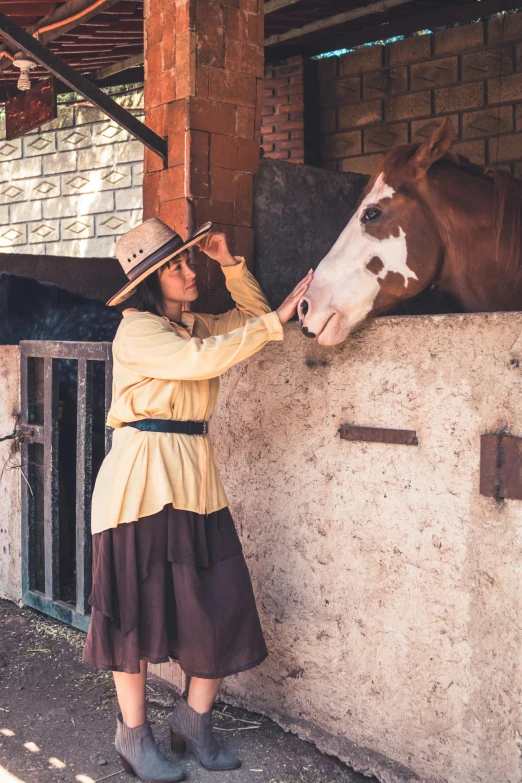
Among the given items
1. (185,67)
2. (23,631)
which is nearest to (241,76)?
(185,67)

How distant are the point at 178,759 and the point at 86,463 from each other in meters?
1.72

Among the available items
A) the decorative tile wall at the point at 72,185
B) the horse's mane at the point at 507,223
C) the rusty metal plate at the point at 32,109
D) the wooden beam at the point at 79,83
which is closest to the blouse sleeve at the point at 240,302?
the wooden beam at the point at 79,83

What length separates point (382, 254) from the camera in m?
3.08

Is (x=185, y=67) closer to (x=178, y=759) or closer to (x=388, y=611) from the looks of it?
(x=388, y=611)

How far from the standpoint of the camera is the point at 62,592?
191 inches

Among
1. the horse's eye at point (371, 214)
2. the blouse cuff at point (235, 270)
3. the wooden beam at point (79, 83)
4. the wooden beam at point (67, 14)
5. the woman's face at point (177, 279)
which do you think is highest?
the wooden beam at point (67, 14)

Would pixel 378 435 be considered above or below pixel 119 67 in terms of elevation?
below

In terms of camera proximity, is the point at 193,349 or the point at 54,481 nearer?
the point at 193,349

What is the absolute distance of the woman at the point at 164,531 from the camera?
2.77 meters

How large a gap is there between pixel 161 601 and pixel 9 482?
2.39 meters

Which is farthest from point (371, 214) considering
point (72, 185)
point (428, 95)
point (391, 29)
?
point (72, 185)

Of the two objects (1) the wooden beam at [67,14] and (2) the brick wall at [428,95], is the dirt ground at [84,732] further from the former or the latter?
(2) the brick wall at [428,95]

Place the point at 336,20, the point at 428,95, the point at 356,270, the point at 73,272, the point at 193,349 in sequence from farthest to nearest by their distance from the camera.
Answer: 1. the point at 428,95
2. the point at 336,20
3. the point at 73,272
4. the point at 356,270
5. the point at 193,349

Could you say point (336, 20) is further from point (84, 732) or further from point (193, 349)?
point (84, 732)
